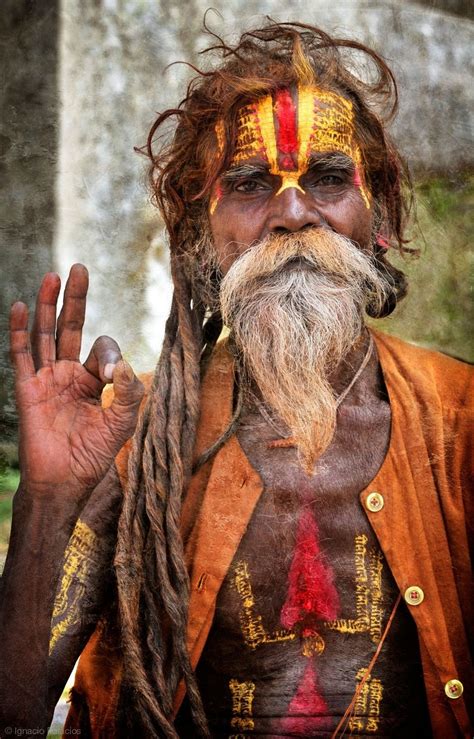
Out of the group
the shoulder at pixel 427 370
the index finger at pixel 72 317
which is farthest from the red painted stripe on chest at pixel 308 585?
the index finger at pixel 72 317

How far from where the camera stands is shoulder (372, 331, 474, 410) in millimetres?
2598

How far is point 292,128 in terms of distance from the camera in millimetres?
2498

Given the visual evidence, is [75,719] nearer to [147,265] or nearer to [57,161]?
[147,265]

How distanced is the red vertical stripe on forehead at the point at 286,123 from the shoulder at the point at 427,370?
0.59 meters

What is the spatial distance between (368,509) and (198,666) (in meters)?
0.59

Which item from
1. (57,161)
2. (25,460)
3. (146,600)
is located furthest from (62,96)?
(146,600)

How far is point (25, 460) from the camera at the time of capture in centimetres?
230

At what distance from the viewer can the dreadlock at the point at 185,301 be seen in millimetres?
2314

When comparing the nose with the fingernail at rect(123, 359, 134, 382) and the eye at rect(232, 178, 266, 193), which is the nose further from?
the fingernail at rect(123, 359, 134, 382)

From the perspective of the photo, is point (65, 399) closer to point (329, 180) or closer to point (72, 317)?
point (72, 317)

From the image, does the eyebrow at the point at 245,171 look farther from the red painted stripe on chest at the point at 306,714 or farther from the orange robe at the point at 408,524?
A: the red painted stripe on chest at the point at 306,714

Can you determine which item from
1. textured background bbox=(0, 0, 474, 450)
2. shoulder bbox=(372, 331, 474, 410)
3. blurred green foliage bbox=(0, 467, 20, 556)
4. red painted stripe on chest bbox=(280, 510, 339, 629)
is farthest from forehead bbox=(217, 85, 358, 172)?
blurred green foliage bbox=(0, 467, 20, 556)

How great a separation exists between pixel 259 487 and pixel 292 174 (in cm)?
83

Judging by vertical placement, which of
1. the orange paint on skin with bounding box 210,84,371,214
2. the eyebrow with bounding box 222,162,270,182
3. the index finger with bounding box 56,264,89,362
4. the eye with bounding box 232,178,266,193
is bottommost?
the index finger with bounding box 56,264,89,362
